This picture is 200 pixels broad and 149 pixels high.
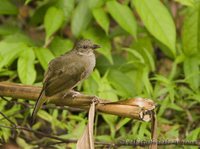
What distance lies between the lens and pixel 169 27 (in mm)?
4617

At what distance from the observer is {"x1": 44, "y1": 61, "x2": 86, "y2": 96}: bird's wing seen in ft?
12.3

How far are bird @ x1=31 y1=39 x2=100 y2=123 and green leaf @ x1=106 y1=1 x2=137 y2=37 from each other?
31.4 inches

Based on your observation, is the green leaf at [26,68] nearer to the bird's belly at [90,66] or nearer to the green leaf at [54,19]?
the green leaf at [54,19]

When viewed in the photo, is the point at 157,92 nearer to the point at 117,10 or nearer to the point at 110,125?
the point at 110,125

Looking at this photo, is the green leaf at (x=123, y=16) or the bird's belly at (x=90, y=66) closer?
the bird's belly at (x=90, y=66)

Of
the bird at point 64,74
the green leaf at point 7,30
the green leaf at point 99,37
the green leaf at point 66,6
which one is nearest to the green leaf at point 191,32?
the green leaf at point 99,37

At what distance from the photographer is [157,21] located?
4.62 metres

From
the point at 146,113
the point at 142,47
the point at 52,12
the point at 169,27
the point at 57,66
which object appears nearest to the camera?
the point at 146,113

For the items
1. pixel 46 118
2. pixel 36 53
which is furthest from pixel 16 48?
pixel 46 118

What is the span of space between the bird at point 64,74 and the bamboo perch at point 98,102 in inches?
2.4

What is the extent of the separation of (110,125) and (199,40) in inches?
46.0

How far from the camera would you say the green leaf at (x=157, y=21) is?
458 centimetres

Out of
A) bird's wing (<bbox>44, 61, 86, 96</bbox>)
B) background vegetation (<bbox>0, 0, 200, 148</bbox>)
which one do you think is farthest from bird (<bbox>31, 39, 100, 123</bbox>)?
background vegetation (<bbox>0, 0, 200, 148</bbox>)

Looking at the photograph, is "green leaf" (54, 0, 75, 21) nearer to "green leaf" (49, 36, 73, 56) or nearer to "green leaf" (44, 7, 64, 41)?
"green leaf" (44, 7, 64, 41)
